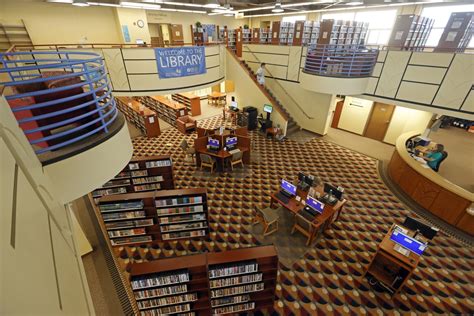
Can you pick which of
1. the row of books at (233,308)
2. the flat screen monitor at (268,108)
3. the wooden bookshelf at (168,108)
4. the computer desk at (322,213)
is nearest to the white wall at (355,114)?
the flat screen monitor at (268,108)

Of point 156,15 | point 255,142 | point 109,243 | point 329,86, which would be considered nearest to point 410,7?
point 329,86

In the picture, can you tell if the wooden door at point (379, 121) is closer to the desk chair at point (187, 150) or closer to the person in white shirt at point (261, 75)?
the person in white shirt at point (261, 75)

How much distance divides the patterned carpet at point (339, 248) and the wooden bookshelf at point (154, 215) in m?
0.27

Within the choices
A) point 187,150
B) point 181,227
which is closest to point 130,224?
point 181,227

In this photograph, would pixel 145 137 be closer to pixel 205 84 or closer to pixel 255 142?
pixel 205 84

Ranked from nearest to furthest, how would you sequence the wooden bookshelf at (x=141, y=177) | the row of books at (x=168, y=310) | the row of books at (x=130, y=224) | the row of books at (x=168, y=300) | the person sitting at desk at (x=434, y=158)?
the row of books at (x=168, y=300) → the row of books at (x=168, y=310) → the row of books at (x=130, y=224) → the wooden bookshelf at (x=141, y=177) → the person sitting at desk at (x=434, y=158)

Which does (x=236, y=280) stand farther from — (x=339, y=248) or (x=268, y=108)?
(x=268, y=108)

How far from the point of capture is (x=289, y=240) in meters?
5.15

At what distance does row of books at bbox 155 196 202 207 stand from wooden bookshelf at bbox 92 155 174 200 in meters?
1.57

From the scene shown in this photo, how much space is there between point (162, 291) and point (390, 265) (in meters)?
4.20

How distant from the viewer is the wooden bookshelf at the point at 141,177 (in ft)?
19.5

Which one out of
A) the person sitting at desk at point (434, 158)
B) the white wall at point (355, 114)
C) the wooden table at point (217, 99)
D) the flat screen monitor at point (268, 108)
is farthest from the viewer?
the wooden table at point (217, 99)

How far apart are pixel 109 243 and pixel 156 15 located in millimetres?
12975

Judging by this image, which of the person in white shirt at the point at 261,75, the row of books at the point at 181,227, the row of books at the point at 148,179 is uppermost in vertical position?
the person in white shirt at the point at 261,75
